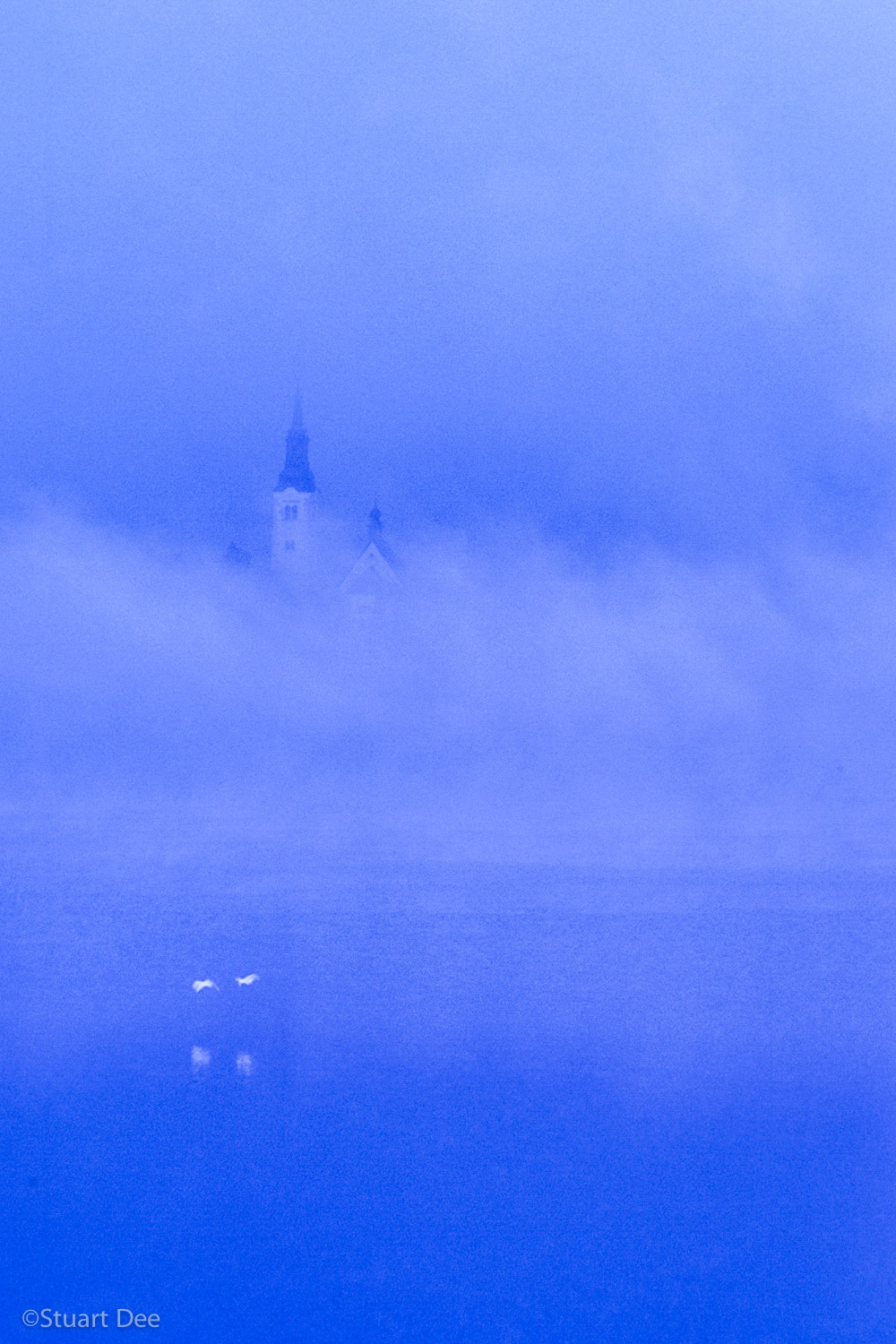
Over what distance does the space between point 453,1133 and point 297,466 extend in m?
8.85

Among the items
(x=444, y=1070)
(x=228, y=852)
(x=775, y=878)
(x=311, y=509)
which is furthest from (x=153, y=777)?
(x=444, y=1070)

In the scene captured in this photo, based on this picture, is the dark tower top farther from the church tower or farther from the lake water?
the lake water

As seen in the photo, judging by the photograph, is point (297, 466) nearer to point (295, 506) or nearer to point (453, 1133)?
point (295, 506)

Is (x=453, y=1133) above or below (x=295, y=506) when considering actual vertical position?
below

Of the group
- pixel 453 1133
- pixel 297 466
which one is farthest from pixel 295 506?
pixel 453 1133

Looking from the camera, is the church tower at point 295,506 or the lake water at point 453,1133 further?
the church tower at point 295,506

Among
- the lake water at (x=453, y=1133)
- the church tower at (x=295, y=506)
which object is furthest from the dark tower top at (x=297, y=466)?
the lake water at (x=453, y=1133)

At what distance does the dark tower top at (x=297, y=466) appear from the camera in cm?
1466

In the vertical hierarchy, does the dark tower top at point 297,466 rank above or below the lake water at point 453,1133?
above

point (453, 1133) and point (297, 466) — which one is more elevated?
point (297, 466)

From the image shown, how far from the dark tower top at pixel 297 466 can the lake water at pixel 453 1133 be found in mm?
4543

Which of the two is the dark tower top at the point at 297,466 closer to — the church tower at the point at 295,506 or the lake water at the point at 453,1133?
the church tower at the point at 295,506

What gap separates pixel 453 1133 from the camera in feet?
23.1

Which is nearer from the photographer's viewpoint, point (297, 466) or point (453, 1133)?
point (453, 1133)
